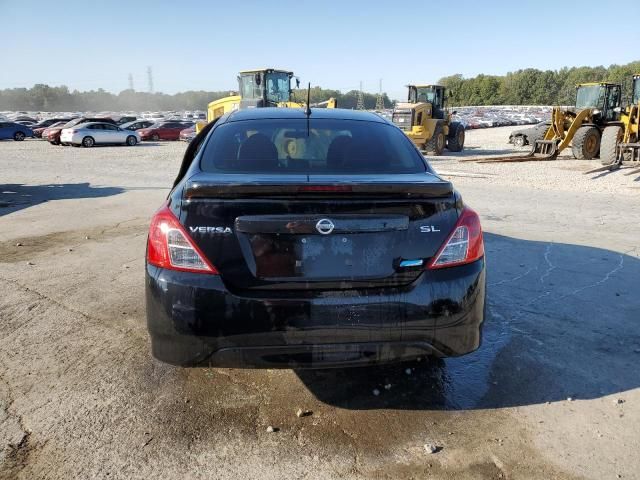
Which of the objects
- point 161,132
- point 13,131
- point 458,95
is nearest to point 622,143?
point 161,132

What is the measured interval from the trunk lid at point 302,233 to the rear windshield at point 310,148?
1.71ft

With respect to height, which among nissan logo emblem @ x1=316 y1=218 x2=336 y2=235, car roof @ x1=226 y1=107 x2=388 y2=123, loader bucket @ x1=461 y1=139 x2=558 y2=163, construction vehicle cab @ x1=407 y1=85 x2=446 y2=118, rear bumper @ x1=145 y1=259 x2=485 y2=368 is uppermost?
construction vehicle cab @ x1=407 y1=85 x2=446 y2=118

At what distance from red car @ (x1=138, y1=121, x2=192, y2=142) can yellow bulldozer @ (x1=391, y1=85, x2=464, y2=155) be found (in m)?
18.9

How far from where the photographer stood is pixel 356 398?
119 inches

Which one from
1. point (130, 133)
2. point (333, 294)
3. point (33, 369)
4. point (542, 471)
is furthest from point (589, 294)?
point (130, 133)

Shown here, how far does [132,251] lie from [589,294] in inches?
197

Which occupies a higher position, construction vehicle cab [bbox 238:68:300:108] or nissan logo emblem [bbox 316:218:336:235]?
construction vehicle cab [bbox 238:68:300:108]

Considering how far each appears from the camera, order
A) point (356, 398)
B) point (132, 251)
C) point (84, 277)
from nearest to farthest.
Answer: point (356, 398) → point (84, 277) → point (132, 251)

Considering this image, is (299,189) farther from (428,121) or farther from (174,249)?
(428,121)

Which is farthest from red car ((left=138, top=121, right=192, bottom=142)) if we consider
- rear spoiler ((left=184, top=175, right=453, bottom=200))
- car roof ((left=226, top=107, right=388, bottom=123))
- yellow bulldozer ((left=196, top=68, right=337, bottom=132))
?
rear spoiler ((left=184, top=175, right=453, bottom=200))

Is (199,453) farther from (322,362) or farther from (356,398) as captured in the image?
(356,398)

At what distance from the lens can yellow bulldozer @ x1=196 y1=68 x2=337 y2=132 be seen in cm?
2026

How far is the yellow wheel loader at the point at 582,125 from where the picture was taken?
59.8ft

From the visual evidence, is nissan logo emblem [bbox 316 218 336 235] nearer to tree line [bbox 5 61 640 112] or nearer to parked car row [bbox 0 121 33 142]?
parked car row [bbox 0 121 33 142]
